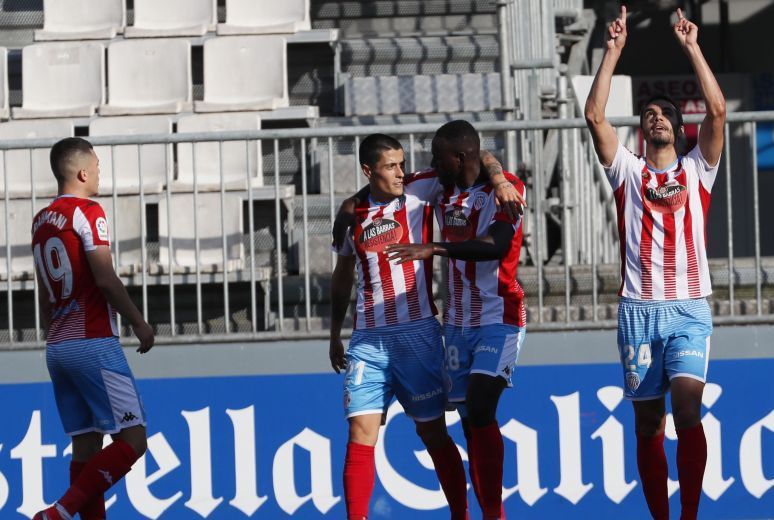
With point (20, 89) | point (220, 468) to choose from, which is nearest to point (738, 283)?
point (220, 468)

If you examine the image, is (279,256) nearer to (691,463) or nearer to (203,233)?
(203,233)

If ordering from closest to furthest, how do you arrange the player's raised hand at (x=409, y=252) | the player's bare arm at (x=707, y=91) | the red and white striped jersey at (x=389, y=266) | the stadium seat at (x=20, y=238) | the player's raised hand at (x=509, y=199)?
the player's raised hand at (x=409, y=252) → the player's raised hand at (x=509, y=199) → the player's bare arm at (x=707, y=91) → the red and white striped jersey at (x=389, y=266) → the stadium seat at (x=20, y=238)

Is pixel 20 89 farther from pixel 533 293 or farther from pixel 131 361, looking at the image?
pixel 533 293

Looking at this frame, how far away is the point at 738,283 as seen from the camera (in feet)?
23.9

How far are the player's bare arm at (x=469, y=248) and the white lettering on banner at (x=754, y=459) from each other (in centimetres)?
239

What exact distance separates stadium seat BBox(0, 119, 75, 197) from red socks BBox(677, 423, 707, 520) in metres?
4.63

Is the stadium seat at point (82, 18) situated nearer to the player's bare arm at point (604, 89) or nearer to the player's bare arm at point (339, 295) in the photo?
the player's bare arm at point (339, 295)

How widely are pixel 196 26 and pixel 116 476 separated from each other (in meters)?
5.43

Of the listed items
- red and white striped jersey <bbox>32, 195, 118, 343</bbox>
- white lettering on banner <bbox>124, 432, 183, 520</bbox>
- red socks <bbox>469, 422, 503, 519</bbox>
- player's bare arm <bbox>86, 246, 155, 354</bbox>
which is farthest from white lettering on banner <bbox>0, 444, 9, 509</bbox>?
red socks <bbox>469, 422, 503, 519</bbox>

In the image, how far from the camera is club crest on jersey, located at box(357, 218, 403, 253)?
18.8 ft

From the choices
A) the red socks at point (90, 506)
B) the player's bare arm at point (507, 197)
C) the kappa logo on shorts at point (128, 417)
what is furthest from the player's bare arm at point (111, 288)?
the player's bare arm at point (507, 197)

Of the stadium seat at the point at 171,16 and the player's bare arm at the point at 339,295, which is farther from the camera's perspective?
the stadium seat at the point at 171,16

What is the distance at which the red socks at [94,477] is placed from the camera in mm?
5879

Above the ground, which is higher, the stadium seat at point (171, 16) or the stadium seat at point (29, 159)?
the stadium seat at point (171, 16)
